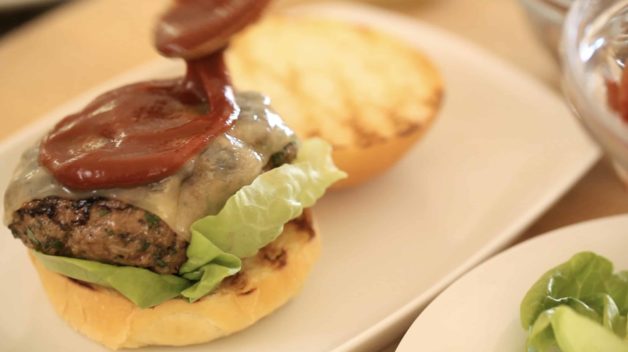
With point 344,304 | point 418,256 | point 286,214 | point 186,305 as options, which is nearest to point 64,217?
point 186,305

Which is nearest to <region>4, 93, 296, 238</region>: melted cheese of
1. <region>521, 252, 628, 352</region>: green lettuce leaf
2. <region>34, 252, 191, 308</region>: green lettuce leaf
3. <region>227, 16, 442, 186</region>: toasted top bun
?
<region>34, 252, 191, 308</region>: green lettuce leaf

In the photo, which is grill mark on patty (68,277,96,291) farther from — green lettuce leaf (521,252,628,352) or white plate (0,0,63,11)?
white plate (0,0,63,11)

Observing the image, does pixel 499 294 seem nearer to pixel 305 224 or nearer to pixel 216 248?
pixel 305 224

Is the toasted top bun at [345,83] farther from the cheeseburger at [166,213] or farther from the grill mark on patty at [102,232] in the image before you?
the grill mark on patty at [102,232]

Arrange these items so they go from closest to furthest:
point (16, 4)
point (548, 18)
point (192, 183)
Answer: point (192, 183) → point (548, 18) → point (16, 4)

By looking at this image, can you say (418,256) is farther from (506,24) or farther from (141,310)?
(506,24)

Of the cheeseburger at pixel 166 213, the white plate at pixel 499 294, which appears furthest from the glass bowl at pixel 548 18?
the cheeseburger at pixel 166 213

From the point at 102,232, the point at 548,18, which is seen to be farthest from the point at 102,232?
the point at 548,18
